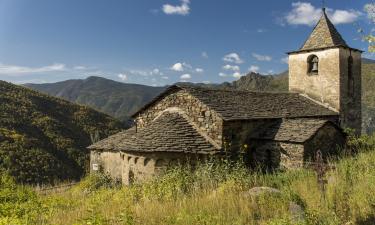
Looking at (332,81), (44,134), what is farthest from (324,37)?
(44,134)

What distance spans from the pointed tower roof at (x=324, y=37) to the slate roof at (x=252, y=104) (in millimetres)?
3332

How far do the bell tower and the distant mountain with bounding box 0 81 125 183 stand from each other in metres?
17.6

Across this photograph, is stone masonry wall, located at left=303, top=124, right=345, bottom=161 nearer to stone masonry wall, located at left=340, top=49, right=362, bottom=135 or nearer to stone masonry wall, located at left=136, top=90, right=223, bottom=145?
stone masonry wall, located at left=136, top=90, right=223, bottom=145

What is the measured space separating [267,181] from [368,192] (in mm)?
2698

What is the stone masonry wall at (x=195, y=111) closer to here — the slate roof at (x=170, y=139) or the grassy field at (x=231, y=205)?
the slate roof at (x=170, y=139)

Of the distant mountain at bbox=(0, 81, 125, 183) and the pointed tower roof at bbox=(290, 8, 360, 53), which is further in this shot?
the distant mountain at bbox=(0, 81, 125, 183)

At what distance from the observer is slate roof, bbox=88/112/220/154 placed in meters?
12.4

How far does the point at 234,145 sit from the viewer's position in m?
13.9

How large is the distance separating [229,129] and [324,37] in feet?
35.5

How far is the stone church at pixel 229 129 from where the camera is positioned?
1269 centimetres

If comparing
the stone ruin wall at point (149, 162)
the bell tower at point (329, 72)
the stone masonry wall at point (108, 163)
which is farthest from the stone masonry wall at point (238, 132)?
the bell tower at point (329, 72)

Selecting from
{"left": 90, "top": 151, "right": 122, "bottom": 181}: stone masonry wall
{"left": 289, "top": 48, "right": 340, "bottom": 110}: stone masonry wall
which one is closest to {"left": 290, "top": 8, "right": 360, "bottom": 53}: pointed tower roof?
{"left": 289, "top": 48, "right": 340, "bottom": 110}: stone masonry wall

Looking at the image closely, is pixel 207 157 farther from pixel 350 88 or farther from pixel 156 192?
pixel 350 88

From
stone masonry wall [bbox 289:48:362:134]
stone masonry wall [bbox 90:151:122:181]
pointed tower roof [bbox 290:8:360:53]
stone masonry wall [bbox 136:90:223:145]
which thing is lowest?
stone masonry wall [bbox 90:151:122:181]
